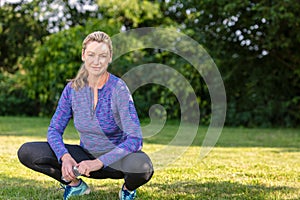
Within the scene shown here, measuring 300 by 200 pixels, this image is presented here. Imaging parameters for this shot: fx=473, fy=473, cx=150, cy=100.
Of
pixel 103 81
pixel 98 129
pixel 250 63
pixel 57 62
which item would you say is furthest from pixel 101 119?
pixel 250 63

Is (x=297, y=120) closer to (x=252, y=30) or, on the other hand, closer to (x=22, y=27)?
(x=252, y=30)

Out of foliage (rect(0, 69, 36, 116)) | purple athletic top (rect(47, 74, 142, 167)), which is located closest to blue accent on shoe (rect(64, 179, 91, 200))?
purple athletic top (rect(47, 74, 142, 167))

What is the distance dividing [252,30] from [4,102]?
6.88 meters

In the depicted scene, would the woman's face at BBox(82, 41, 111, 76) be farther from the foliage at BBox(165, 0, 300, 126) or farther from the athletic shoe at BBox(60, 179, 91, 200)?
the foliage at BBox(165, 0, 300, 126)

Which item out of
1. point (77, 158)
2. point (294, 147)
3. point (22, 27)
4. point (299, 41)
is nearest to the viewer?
point (77, 158)

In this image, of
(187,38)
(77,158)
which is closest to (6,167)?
(77,158)

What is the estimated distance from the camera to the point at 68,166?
2.56m

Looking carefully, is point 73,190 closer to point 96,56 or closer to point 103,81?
point 103,81

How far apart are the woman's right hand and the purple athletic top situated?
53 mm

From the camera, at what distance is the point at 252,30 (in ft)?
33.8

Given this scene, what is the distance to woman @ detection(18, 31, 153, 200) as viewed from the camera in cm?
264

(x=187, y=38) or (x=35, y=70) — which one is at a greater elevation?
(x=187, y=38)

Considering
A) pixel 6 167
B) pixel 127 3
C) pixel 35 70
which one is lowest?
pixel 6 167

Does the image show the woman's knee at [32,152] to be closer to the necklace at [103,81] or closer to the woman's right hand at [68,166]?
the woman's right hand at [68,166]
